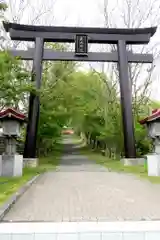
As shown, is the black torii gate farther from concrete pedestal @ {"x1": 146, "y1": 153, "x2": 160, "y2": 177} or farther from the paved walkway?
the paved walkway

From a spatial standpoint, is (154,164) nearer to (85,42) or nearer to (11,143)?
Result: (11,143)

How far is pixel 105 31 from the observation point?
17.4 m

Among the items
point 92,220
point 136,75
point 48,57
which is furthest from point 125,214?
→ point 136,75

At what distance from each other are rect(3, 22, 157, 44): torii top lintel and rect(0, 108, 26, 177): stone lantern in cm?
771

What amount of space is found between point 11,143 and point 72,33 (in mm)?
9155

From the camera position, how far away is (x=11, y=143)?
464 inches

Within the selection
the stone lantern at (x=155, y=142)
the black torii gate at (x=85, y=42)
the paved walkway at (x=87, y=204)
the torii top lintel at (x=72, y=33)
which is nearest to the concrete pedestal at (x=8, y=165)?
the paved walkway at (x=87, y=204)

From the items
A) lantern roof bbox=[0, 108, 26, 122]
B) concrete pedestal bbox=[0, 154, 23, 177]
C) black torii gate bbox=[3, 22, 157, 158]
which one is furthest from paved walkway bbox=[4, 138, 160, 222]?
black torii gate bbox=[3, 22, 157, 158]

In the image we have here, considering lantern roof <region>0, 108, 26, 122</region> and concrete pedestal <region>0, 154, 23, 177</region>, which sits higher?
lantern roof <region>0, 108, 26, 122</region>

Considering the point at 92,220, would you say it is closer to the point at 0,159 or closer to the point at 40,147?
the point at 0,159

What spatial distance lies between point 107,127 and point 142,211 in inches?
585

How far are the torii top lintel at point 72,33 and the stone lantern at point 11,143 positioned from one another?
25.3 ft

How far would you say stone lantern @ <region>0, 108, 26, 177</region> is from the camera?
10.8 metres

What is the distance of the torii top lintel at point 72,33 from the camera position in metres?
17.0
